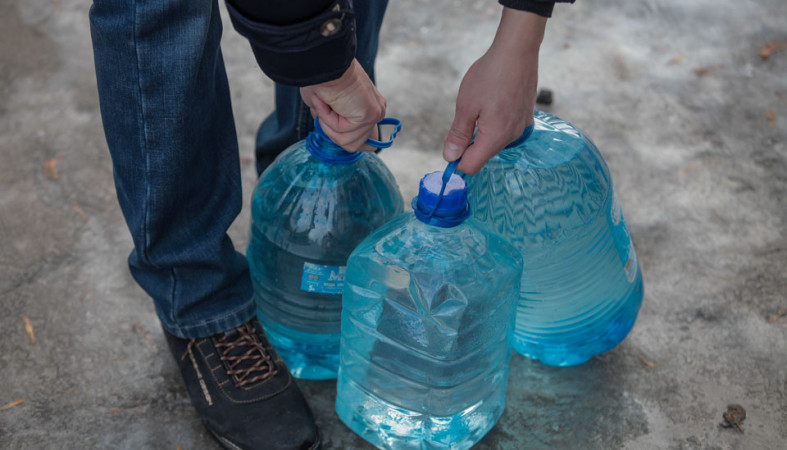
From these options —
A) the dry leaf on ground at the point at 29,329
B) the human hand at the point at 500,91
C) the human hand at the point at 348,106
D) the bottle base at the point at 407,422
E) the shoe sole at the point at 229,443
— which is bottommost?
the dry leaf on ground at the point at 29,329

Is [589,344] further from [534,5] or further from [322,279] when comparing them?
[534,5]

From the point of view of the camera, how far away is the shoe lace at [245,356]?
1.54m

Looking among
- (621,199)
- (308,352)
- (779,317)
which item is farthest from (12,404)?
(779,317)

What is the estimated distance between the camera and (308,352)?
5.52 ft

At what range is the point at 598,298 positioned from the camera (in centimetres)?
159

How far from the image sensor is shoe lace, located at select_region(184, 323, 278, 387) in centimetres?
154

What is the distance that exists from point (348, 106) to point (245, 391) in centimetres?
70

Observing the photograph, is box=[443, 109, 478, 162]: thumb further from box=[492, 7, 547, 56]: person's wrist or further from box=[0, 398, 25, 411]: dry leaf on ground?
box=[0, 398, 25, 411]: dry leaf on ground

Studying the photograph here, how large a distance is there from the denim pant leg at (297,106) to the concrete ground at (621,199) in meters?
0.35

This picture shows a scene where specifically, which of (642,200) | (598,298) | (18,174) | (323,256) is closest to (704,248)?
(642,200)

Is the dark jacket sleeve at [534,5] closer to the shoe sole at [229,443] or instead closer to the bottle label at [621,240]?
the bottle label at [621,240]

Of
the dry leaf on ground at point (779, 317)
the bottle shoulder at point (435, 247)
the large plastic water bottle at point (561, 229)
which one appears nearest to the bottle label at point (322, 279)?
the bottle shoulder at point (435, 247)

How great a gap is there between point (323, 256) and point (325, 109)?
36cm

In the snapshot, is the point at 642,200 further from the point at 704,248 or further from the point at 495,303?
the point at 495,303
